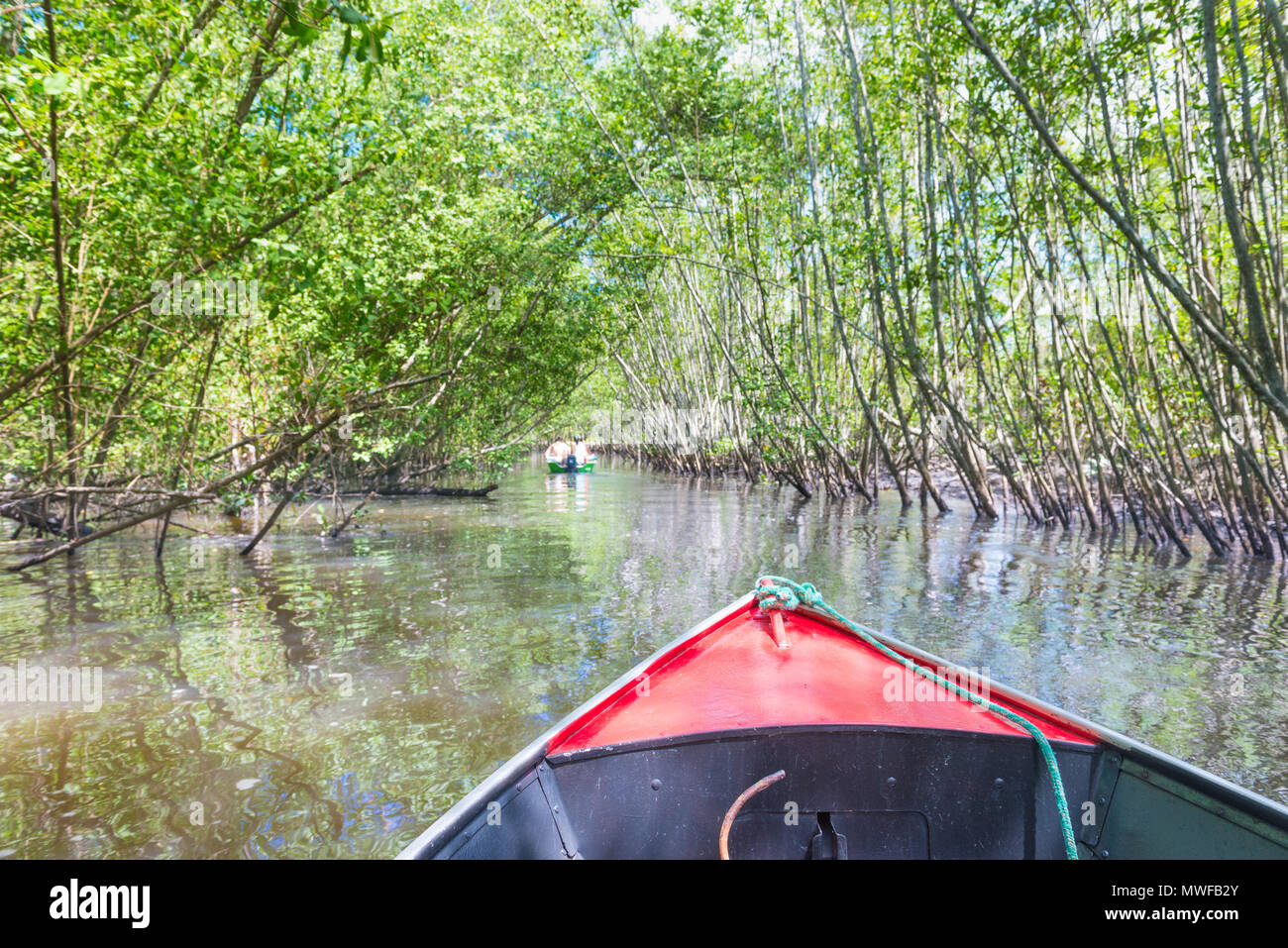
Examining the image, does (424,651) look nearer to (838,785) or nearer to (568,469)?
(838,785)

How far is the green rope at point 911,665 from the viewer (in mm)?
2443

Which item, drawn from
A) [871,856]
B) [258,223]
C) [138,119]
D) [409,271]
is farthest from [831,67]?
[871,856]

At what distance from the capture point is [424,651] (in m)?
6.29

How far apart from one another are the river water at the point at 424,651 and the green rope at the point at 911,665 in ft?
5.44

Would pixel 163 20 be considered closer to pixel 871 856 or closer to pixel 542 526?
pixel 871 856

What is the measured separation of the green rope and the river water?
1.66 m

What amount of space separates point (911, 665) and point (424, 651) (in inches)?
167

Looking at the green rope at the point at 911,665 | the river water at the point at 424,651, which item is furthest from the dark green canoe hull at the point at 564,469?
the green rope at the point at 911,665

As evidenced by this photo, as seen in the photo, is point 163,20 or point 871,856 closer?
point 871,856

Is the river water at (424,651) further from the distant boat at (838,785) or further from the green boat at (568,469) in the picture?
the green boat at (568,469)

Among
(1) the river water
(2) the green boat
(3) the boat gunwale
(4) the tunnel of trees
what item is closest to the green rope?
(3) the boat gunwale

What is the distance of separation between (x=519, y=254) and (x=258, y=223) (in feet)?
22.1

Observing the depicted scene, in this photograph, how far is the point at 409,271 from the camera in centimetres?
1091

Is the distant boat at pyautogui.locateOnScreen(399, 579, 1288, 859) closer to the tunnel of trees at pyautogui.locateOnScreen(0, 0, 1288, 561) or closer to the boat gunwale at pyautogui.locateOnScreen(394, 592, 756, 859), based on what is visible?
the boat gunwale at pyautogui.locateOnScreen(394, 592, 756, 859)
